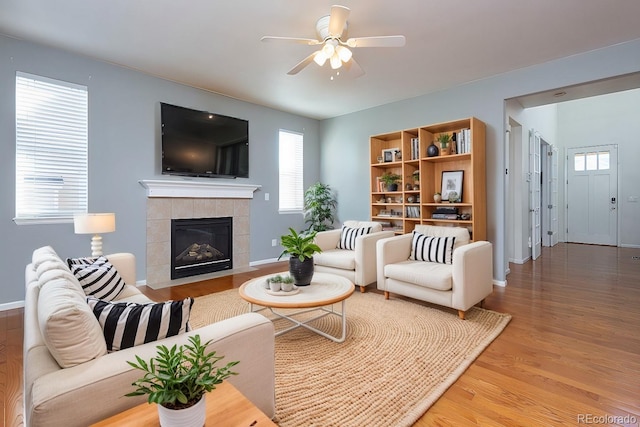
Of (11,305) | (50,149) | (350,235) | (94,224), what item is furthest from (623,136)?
(11,305)

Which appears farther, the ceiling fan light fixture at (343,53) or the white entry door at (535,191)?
the white entry door at (535,191)

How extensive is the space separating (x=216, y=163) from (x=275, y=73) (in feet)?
5.10

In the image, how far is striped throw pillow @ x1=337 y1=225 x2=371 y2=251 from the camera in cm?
405

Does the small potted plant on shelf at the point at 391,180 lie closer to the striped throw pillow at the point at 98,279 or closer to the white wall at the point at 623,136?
the striped throw pillow at the point at 98,279

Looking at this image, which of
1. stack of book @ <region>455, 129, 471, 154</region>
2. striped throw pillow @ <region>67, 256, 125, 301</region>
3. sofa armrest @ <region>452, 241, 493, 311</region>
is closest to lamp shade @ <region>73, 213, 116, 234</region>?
striped throw pillow @ <region>67, 256, 125, 301</region>

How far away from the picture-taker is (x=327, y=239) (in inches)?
163

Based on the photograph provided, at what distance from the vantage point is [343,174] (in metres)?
5.75

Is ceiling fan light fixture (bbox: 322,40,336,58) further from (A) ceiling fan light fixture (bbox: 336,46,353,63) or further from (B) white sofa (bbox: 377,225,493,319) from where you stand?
(B) white sofa (bbox: 377,225,493,319)

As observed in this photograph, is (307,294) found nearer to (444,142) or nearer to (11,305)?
(444,142)

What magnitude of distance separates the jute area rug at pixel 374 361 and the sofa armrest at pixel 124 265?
65 cm

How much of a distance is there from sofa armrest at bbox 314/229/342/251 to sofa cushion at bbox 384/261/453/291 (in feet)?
3.52

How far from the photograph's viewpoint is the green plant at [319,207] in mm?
5691

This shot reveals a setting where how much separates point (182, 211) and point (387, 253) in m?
2.81

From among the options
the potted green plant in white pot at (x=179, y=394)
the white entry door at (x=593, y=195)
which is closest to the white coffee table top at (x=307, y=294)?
the potted green plant in white pot at (x=179, y=394)
